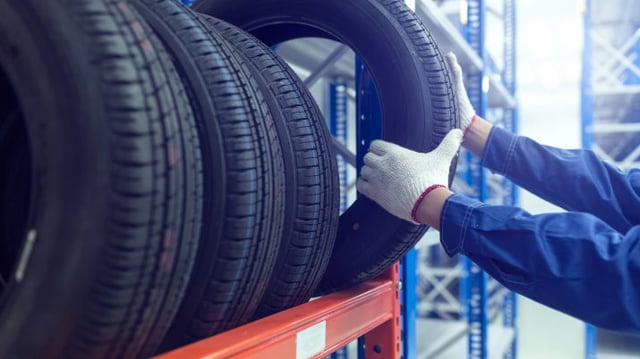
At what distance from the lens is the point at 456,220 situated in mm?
1066

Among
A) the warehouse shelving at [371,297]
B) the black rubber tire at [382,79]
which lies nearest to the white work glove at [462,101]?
the warehouse shelving at [371,297]

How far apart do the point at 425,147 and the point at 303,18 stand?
330mm

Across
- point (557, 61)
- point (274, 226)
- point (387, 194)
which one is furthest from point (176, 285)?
point (557, 61)

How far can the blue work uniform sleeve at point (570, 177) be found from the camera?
4.93 ft

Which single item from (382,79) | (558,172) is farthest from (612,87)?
(382,79)

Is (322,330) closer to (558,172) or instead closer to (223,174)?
(223,174)

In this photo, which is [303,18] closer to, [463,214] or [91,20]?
[463,214]

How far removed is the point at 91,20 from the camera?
22.3 inches

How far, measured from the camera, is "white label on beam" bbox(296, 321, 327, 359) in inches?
33.9

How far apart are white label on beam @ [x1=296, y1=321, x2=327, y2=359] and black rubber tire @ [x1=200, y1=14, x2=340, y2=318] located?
0.07 metres

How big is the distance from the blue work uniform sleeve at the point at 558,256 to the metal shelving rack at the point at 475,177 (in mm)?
723

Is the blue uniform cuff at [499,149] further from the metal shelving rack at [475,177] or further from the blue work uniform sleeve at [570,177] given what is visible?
the metal shelving rack at [475,177]

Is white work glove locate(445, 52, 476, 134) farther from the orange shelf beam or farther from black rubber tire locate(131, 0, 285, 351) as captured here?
black rubber tire locate(131, 0, 285, 351)

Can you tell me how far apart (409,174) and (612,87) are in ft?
12.2
